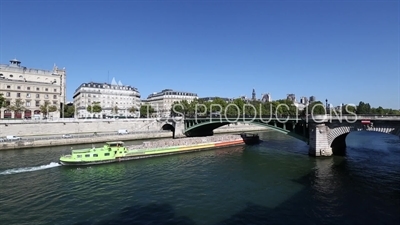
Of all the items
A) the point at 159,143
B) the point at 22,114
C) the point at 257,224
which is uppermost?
the point at 22,114

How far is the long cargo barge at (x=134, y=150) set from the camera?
35406 millimetres

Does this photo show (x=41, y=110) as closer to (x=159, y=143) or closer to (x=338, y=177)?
(x=159, y=143)

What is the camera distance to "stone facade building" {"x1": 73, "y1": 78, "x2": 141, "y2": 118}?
116 m

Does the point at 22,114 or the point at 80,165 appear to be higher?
the point at 22,114

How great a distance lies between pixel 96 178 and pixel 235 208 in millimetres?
17858

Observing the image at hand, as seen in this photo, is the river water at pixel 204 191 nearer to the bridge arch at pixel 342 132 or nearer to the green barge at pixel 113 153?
the green barge at pixel 113 153

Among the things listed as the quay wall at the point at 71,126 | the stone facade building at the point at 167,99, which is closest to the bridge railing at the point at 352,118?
the quay wall at the point at 71,126

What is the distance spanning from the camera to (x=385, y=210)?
20.0 metres

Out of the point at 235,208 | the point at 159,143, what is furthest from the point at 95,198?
the point at 159,143

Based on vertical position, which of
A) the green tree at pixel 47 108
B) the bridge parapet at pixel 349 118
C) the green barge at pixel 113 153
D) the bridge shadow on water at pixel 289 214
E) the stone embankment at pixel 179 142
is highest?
the green tree at pixel 47 108

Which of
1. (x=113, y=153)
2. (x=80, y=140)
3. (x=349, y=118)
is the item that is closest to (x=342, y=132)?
(x=349, y=118)

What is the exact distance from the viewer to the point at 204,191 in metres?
24.8

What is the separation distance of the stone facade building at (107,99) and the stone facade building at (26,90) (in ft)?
73.3

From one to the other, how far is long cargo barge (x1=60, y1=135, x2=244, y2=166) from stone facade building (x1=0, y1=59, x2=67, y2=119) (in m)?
50.7
